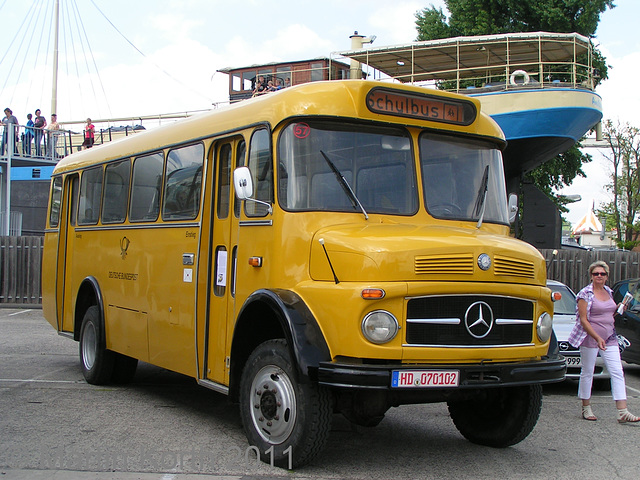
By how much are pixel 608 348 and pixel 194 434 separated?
4462 millimetres

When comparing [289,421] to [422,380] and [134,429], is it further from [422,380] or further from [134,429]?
[134,429]

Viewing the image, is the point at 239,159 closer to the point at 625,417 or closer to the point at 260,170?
the point at 260,170

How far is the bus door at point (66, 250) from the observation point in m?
11.1

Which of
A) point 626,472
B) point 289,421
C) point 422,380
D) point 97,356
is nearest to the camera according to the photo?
point 422,380

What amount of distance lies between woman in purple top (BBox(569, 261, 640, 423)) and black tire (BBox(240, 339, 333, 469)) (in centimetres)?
402

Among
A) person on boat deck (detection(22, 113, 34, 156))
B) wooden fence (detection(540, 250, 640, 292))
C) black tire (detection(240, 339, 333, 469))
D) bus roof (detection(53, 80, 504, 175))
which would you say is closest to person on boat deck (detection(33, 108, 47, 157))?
person on boat deck (detection(22, 113, 34, 156))

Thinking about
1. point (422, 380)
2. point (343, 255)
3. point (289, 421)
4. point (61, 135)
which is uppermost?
point (61, 135)

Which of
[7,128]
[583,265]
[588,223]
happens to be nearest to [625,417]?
[583,265]

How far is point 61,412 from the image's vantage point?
8117mm

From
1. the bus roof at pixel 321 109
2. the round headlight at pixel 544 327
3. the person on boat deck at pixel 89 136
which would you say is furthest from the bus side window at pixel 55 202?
the person on boat deck at pixel 89 136

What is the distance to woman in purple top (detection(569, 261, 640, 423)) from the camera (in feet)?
28.0

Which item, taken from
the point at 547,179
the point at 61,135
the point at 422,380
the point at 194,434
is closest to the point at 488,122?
the point at 422,380

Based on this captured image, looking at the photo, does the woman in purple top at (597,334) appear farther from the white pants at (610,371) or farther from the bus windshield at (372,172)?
the bus windshield at (372,172)

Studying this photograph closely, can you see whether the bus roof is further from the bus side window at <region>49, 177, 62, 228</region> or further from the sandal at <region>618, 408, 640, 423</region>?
the bus side window at <region>49, 177, 62, 228</region>
